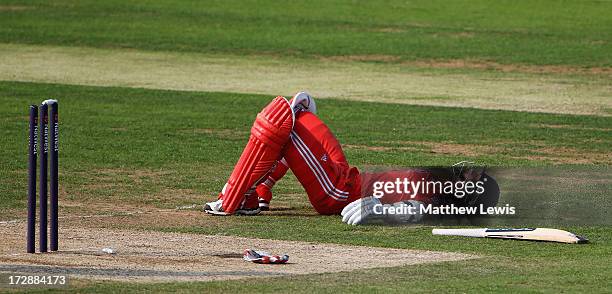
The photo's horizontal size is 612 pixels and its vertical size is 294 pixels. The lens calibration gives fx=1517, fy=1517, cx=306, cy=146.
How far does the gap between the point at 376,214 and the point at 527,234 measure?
5.46 feet

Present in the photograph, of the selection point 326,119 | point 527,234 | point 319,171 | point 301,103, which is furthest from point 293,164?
point 326,119

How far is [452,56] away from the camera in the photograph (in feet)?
127

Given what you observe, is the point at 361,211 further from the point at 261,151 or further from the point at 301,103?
the point at 301,103

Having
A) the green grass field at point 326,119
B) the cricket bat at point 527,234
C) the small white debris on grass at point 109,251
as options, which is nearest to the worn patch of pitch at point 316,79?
the green grass field at point 326,119

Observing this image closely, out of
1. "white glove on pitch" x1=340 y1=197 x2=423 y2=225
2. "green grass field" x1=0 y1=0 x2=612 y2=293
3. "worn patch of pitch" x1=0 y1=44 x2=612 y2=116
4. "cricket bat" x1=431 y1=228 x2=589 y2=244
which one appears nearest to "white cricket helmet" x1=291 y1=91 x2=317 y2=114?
"green grass field" x1=0 y1=0 x2=612 y2=293

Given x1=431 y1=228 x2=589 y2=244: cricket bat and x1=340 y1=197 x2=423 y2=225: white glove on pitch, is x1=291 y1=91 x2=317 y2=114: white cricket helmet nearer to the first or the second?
x1=340 y1=197 x2=423 y2=225: white glove on pitch

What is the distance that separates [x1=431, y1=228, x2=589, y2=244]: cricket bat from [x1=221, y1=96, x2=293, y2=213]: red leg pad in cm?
230

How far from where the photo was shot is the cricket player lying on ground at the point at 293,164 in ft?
52.7

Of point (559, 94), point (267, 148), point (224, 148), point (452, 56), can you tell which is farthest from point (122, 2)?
point (267, 148)

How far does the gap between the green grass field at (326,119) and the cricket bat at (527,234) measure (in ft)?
0.53

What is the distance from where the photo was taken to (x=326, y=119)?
26.2 meters

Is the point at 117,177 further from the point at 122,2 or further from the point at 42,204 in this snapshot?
the point at 122,2

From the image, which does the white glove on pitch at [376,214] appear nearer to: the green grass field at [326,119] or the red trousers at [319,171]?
the green grass field at [326,119]

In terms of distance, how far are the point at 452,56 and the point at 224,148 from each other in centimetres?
1757
